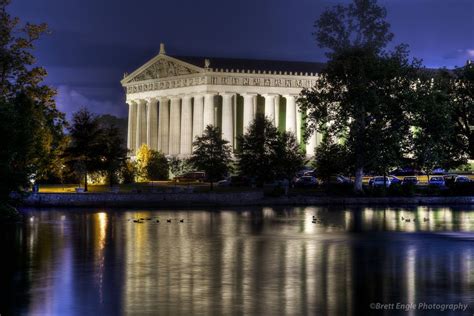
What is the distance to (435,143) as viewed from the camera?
78.4 meters

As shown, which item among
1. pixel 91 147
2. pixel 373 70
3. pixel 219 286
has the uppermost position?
pixel 373 70

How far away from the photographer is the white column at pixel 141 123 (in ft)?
479

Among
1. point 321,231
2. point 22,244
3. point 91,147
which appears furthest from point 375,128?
point 22,244

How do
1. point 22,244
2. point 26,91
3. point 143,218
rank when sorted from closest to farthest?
point 22,244
point 143,218
point 26,91

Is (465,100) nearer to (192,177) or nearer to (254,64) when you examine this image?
(192,177)

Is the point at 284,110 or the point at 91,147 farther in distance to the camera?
the point at 284,110

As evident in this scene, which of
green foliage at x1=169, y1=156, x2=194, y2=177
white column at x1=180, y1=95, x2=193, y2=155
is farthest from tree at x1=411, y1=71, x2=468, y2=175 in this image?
white column at x1=180, y1=95, x2=193, y2=155

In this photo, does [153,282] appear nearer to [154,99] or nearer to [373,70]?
[373,70]

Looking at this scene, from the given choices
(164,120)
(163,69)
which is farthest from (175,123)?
(163,69)

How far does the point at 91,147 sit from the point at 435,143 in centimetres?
3109

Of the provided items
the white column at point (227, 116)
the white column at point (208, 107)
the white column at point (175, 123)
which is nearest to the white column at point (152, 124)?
the white column at point (175, 123)

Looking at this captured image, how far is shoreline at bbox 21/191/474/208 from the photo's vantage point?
67562 mm

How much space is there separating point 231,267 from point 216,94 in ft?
338

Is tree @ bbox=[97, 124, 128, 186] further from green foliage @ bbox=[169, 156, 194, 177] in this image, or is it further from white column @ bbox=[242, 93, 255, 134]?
white column @ bbox=[242, 93, 255, 134]
